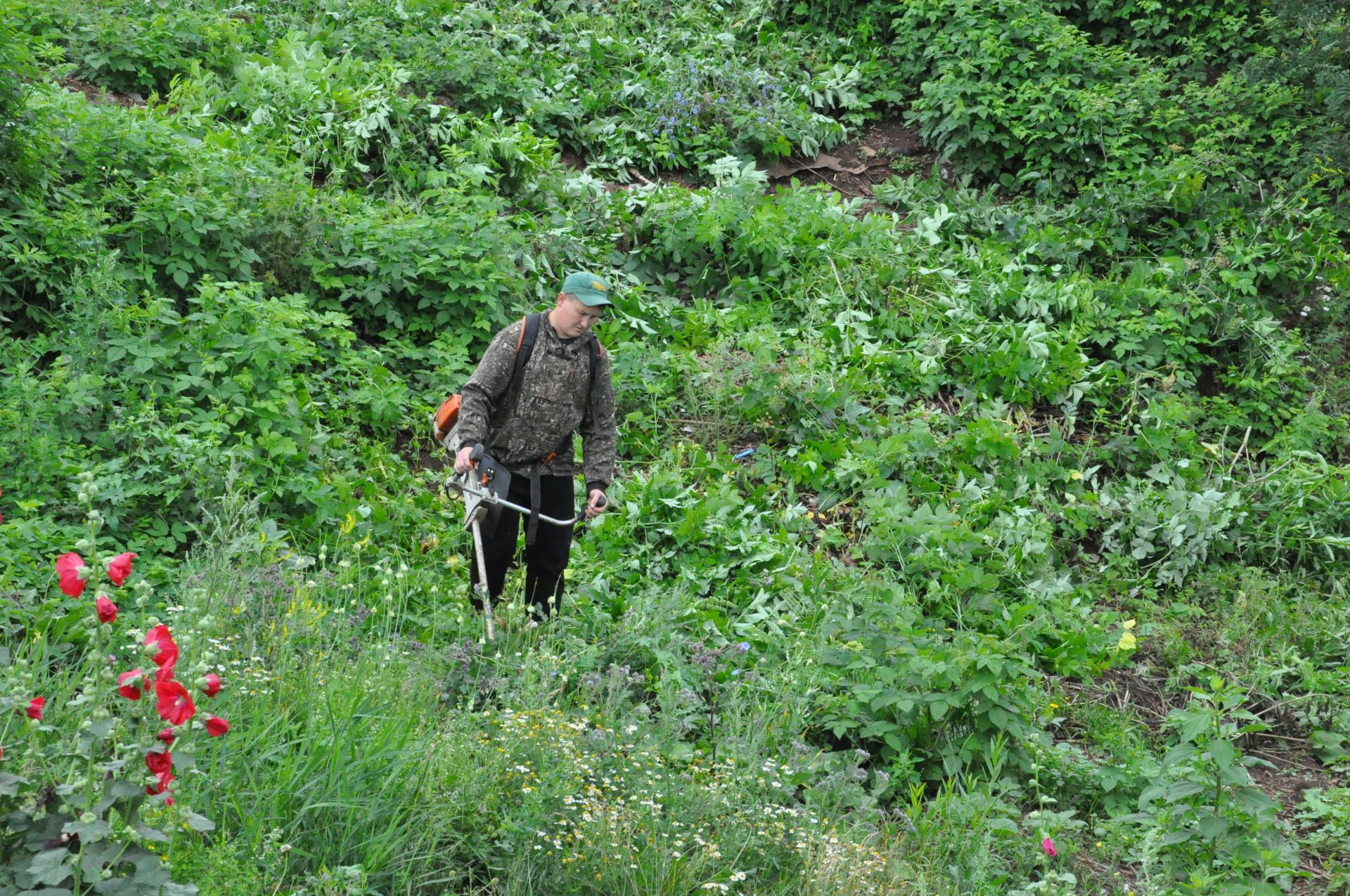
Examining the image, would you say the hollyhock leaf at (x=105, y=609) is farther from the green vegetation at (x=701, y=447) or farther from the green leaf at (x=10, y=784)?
the green leaf at (x=10, y=784)

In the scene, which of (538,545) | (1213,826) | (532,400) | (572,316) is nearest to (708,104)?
(572,316)

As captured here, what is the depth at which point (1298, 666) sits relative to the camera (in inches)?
245

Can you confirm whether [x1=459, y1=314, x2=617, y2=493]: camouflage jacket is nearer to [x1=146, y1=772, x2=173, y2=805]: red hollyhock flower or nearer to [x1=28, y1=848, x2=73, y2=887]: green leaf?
[x1=146, y1=772, x2=173, y2=805]: red hollyhock flower

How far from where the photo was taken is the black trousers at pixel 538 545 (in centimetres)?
511

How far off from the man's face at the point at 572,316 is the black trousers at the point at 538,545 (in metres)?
0.70

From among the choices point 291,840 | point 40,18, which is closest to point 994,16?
point 40,18

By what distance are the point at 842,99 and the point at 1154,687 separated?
763cm

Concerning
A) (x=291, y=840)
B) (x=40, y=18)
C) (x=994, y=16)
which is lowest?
(x=291, y=840)

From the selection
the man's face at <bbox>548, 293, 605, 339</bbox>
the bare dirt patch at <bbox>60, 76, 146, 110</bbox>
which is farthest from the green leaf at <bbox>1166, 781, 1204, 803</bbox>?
the bare dirt patch at <bbox>60, 76, 146, 110</bbox>

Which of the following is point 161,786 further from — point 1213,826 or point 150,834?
point 1213,826

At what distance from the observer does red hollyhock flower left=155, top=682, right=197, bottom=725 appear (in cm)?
223

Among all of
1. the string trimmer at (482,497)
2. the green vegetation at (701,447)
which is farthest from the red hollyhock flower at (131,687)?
the string trimmer at (482,497)

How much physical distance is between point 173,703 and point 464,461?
255cm

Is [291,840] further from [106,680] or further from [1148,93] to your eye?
[1148,93]
